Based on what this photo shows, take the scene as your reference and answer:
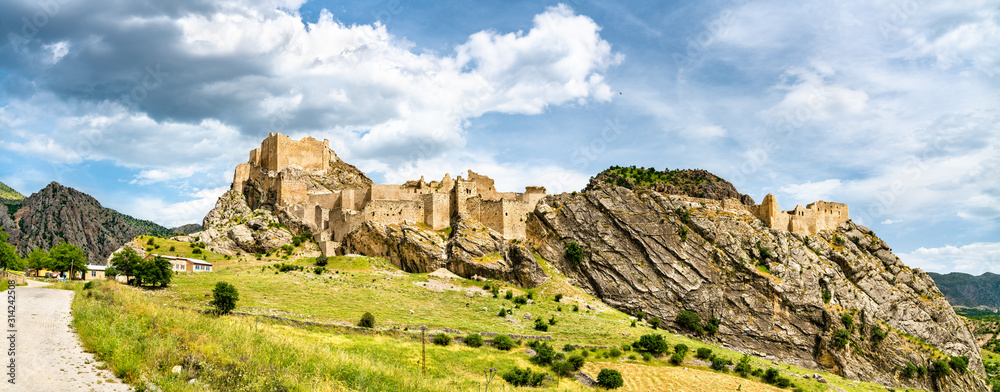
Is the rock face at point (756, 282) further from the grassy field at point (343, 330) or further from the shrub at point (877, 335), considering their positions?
the grassy field at point (343, 330)

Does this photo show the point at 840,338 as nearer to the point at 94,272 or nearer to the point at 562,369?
the point at 562,369

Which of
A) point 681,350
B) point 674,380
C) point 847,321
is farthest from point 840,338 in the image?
point 674,380

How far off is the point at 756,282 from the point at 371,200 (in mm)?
48789

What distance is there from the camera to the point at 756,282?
70.2 metres

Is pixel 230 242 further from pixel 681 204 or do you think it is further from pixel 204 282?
pixel 681 204

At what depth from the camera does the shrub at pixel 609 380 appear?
36.4m

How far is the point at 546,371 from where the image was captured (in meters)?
36.9

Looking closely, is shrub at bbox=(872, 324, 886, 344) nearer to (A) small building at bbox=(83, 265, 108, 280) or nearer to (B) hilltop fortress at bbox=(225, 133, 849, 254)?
(B) hilltop fortress at bbox=(225, 133, 849, 254)

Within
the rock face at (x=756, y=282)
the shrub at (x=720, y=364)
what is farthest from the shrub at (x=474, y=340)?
the rock face at (x=756, y=282)

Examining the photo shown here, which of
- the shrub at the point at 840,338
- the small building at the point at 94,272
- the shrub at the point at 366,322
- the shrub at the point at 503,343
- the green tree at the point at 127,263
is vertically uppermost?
the green tree at the point at 127,263

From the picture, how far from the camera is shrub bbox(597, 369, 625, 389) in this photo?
36.4 meters

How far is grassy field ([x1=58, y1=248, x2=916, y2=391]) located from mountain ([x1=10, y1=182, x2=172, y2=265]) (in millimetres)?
65796

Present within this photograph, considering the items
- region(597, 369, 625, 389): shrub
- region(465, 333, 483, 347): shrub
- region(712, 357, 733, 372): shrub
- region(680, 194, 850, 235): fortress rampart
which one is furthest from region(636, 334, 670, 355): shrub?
region(680, 194, 850, 235): fortress rampart

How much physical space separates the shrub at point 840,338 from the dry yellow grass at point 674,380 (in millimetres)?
29951
